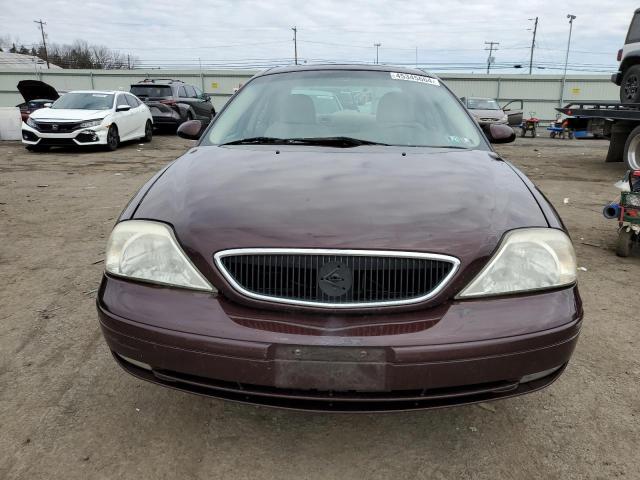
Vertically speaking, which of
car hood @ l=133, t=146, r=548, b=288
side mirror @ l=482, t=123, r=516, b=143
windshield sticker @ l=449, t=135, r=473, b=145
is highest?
windshield sticker @ l=449, t=135, r=473, b=145

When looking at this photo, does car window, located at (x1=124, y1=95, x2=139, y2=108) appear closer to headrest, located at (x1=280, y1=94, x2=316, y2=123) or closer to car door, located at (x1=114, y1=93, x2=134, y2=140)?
car door, located at (x1=114, y1=93, x2=134, y2=140)

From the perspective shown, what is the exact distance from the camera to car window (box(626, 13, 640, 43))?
411 inches

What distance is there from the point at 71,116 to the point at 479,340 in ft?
39.4

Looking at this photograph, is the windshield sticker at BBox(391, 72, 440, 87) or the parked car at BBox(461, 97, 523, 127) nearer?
the windshield sticker at BBox(391, 72, 440, 87)

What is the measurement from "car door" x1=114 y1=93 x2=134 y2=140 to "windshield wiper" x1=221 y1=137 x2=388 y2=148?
10.7m

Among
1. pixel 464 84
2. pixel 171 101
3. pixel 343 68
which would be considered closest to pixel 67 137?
pixel 171 101

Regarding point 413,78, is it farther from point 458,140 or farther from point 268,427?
point 268,427

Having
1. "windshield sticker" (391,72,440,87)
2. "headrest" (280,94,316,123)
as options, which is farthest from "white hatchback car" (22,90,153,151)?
"windshield sticker" (391,72,440,87)

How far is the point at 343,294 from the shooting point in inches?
63.3

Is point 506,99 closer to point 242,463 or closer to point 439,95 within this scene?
point 439,95

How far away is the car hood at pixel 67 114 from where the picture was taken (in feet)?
37.3

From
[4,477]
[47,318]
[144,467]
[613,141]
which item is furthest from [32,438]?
[613,141]

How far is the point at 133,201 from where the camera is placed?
80.2 inches

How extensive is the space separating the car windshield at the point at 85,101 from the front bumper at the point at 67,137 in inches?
34.0
